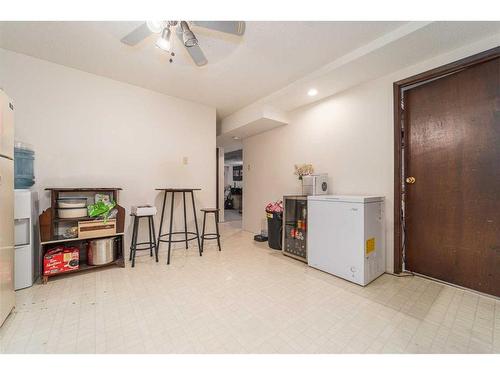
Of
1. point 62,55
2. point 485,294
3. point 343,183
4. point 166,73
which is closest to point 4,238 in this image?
point 62,55

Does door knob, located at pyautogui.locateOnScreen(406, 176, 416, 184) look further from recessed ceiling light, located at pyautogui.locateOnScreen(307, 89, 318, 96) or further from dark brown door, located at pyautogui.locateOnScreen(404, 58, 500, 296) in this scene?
recessed ceiling light, located at pyautogui.locateOnScreen(307, 89, 318, 96)

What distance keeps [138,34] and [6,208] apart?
61.5 inches

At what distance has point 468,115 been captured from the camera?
181 cm

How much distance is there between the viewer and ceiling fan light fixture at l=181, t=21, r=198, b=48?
1414mm

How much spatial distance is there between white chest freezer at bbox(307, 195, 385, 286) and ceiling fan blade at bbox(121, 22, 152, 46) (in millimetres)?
2156

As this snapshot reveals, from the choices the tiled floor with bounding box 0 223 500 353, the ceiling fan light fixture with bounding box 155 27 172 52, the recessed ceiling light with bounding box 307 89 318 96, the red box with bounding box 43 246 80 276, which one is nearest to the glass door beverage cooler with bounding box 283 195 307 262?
the tiled floor with bounding box 0 223 500 353

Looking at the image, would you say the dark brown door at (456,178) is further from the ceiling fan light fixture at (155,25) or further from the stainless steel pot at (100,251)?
the stainless steel pot at (100,251)

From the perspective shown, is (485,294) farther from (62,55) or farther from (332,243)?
(62,55)

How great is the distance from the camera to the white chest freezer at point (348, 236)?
1.93 m

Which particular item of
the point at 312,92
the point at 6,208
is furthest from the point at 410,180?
the point at 6,208

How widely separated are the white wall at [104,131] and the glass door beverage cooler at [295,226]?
1410 mm

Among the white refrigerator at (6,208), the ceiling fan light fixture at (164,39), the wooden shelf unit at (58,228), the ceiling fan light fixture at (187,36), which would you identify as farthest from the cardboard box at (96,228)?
the ceiling fan light fixture at (187,36)

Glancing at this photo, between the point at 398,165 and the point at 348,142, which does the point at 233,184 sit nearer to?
the point at 348,142
